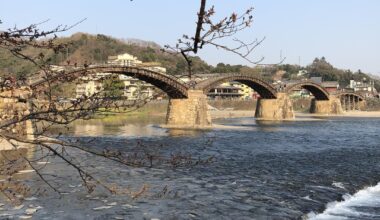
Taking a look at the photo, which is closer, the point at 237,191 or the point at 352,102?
the point at 237,191

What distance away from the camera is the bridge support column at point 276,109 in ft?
219

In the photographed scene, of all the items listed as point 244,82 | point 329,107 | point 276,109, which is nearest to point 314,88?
point 329,107

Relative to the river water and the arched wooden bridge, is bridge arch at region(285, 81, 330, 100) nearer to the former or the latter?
the arched wooden bridge

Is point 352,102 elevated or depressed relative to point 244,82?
depressed

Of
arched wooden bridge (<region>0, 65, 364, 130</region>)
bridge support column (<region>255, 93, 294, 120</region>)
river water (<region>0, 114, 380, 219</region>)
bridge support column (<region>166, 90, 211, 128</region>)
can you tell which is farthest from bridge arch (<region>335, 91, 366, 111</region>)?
river water (<region>0, 114, 380, 219</region>)

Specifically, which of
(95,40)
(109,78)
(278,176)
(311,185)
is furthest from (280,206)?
(95,40)

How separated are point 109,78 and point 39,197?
29.3 feet

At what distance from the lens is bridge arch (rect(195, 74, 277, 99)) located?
5086cm

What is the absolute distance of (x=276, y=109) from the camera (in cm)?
6700

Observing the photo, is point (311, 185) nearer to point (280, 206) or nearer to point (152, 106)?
point (280, 206)

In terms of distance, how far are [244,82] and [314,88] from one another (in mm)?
25767

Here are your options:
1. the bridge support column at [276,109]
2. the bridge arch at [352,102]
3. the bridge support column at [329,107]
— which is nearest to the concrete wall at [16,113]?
the bridge support column at [276,109]

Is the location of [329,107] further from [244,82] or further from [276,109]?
[244,82]

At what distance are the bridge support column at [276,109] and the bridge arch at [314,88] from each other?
2.49 m
